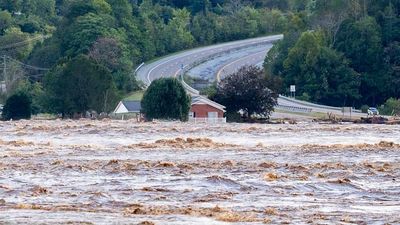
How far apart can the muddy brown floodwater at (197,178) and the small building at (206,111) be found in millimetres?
13673

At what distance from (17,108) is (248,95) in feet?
41.6

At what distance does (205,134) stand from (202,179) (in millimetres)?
23917

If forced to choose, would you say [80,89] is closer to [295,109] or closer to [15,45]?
[295,109]

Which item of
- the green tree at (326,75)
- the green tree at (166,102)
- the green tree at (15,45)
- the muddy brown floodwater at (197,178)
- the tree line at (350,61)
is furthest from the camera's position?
the green tree at (15,45)

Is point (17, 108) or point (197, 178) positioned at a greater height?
point (17, 108)

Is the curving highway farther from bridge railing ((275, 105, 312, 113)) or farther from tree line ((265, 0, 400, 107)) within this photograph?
tree line ((265, 0, 400, 107))

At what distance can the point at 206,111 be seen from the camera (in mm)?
72125

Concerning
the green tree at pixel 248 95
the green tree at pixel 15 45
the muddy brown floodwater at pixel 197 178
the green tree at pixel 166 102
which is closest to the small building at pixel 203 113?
the green tree at pixel 166 102

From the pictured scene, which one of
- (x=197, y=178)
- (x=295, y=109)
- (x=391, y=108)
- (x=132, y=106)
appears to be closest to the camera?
(x=197, y=178)

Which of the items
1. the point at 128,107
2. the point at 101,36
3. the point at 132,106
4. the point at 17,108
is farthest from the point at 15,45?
the point at 17,108

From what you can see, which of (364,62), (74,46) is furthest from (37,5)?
(364,62)

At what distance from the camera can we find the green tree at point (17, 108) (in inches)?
2940

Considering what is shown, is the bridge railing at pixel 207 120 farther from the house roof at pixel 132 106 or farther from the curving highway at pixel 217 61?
the curving highway at pixel 217 61

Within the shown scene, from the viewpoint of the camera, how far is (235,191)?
30.6 meters
